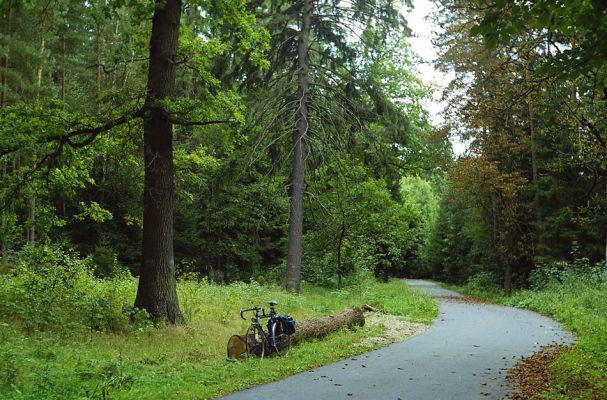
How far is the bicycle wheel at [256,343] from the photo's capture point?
927cm

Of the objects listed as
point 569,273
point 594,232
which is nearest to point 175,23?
point 569,273

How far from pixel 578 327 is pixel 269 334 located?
8.48 meters

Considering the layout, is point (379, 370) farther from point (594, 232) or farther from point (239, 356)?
point (594, 232)

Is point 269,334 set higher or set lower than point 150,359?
higher

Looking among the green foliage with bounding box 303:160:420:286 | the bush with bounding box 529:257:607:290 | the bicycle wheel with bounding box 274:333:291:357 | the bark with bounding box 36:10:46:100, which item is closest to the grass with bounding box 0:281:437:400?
the bicycle wheel with bounding box 274:333:291:357

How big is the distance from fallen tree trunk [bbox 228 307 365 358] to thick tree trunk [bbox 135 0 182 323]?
217 centimetres

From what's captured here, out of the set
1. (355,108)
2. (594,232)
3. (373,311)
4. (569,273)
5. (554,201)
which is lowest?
(373,311)

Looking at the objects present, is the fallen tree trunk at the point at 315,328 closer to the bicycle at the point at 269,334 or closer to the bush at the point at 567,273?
the bicycle at the point at 269,334

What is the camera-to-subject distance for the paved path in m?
6.93

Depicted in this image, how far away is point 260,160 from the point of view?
18.7 metres

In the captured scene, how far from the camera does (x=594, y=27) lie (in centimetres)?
492

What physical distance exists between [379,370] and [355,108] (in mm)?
Result: 11537

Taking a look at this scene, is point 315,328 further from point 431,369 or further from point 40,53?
point 40,53

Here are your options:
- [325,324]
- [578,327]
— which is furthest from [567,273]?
[325,324]
